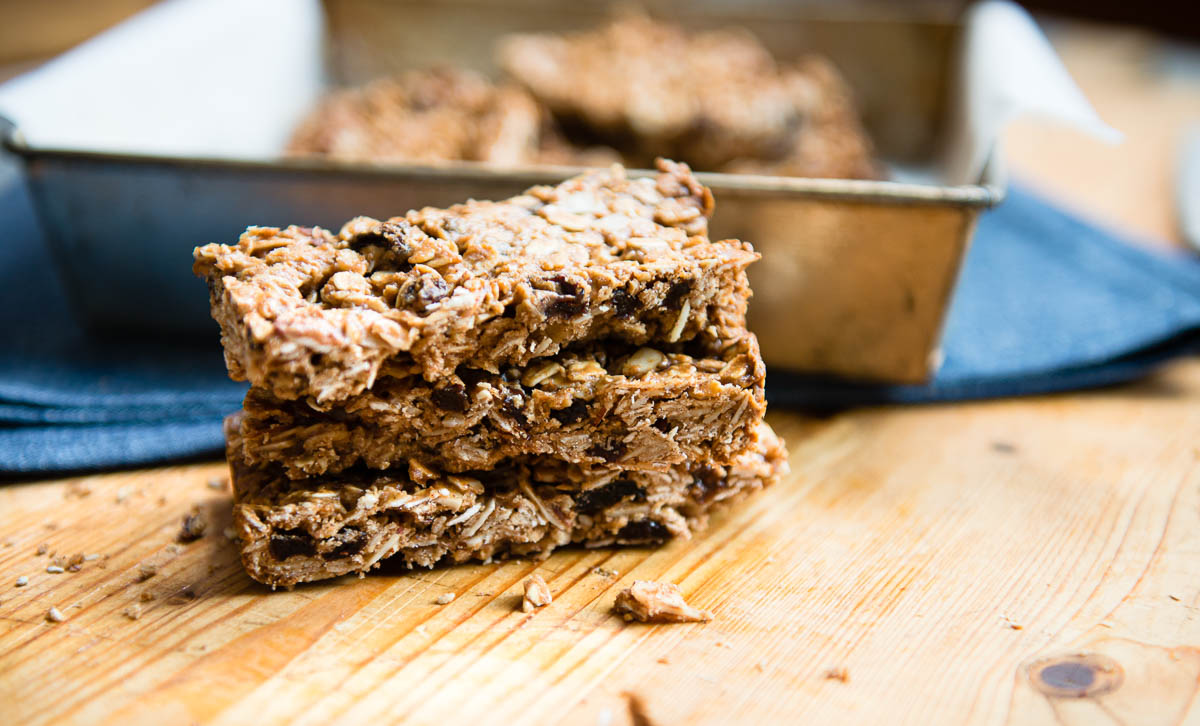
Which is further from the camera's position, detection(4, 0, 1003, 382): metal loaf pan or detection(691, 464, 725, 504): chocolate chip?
detection(4, 0, 1003, 382): metal loaf pan

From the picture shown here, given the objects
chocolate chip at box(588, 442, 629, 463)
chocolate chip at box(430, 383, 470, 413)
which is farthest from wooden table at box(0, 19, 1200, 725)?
chocolate chip at box(430, 383, 470, 413)

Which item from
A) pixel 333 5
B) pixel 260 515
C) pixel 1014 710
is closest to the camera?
pixel 1014 710

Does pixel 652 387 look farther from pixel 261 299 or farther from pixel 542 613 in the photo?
pixel 261 299

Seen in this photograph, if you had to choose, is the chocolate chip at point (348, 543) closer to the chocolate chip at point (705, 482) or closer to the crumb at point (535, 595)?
the crumb at point (535, 595)

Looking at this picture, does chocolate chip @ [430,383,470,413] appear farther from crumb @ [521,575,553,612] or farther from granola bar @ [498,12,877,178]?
granola bar @ [498,12,877,178]

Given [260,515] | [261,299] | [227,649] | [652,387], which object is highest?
[261,299]

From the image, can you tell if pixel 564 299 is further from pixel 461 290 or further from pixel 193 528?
pixel 193 528

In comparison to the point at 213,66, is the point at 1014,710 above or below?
below

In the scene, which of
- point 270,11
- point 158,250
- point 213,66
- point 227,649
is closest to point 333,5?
point 270,11
